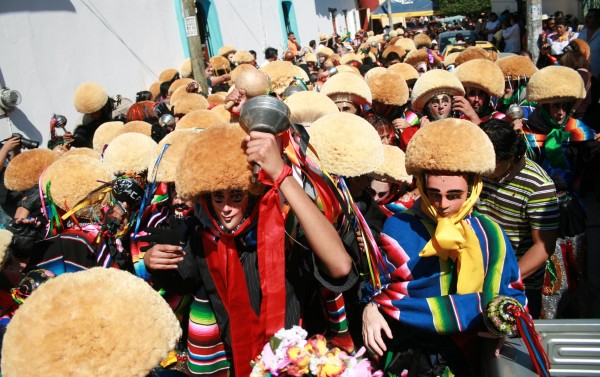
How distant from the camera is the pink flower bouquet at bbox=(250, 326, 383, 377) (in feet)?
5.79

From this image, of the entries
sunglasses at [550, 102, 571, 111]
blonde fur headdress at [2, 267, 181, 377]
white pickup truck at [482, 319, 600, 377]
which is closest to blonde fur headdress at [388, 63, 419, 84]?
sunglasses at [550, 102, 571, 111]

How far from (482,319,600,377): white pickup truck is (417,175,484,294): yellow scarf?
0.29 metres

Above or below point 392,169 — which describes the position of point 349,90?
above

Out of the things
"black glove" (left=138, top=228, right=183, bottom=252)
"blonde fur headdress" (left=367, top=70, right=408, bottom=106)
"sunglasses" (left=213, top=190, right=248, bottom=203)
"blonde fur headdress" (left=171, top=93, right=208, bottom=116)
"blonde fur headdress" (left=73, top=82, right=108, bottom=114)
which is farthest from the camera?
"blonde fur headdress" (left=73, top=82, right=108, bottom=114)

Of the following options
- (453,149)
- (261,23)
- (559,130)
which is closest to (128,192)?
(453,149)

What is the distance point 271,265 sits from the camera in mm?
2158

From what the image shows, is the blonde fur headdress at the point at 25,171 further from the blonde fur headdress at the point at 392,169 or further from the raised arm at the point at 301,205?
the raised arm at the point at 301,205

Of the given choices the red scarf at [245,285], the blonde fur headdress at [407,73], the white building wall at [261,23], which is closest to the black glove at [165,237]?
the red scarf at [245,285]

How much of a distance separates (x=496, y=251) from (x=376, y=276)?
56 centimetres

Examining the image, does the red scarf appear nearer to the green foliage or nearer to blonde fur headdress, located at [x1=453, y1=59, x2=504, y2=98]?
blonde fur headdress, located at [x1=453, y1=59, x2=504, y2=98]

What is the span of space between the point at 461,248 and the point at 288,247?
2.52 feet

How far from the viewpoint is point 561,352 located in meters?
1.92

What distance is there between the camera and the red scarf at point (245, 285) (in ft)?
6.97

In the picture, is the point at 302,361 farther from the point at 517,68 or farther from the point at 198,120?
the point at 517,68
